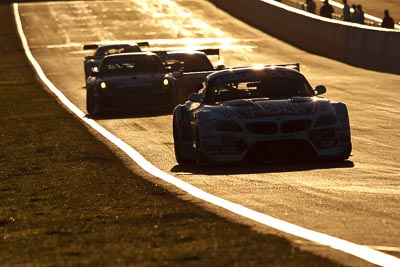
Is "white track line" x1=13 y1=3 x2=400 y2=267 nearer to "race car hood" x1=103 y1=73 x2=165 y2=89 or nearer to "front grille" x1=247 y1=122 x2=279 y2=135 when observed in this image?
"front grille" x1=247 y1=122 x2=279 y2=135

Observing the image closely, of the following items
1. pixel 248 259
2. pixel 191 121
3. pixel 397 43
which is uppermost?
pixel 248 259

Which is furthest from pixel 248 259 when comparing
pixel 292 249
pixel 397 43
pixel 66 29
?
pixel 66 29

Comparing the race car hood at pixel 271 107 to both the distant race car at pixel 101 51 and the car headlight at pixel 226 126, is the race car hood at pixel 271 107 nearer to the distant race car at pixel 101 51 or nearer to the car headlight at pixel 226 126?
the car headlight at pixel 226 126

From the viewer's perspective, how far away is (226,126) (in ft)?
52.2

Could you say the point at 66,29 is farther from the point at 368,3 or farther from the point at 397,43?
the point at 397,43

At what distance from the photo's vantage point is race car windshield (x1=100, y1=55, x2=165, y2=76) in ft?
98.3

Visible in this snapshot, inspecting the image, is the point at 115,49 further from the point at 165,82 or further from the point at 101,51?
the point at 165,82

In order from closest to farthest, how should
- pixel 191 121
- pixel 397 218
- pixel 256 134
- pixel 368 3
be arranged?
pixel 397 218 < pixel 256 134 < pixel 191 121 < pixel 368 3

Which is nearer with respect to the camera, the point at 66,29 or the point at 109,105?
the point at 109,105

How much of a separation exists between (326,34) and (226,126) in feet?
114

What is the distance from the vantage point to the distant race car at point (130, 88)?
94.8 ft

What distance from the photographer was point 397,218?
34.2 feet

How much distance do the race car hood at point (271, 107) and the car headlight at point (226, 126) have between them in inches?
4.6

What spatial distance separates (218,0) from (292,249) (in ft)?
218
